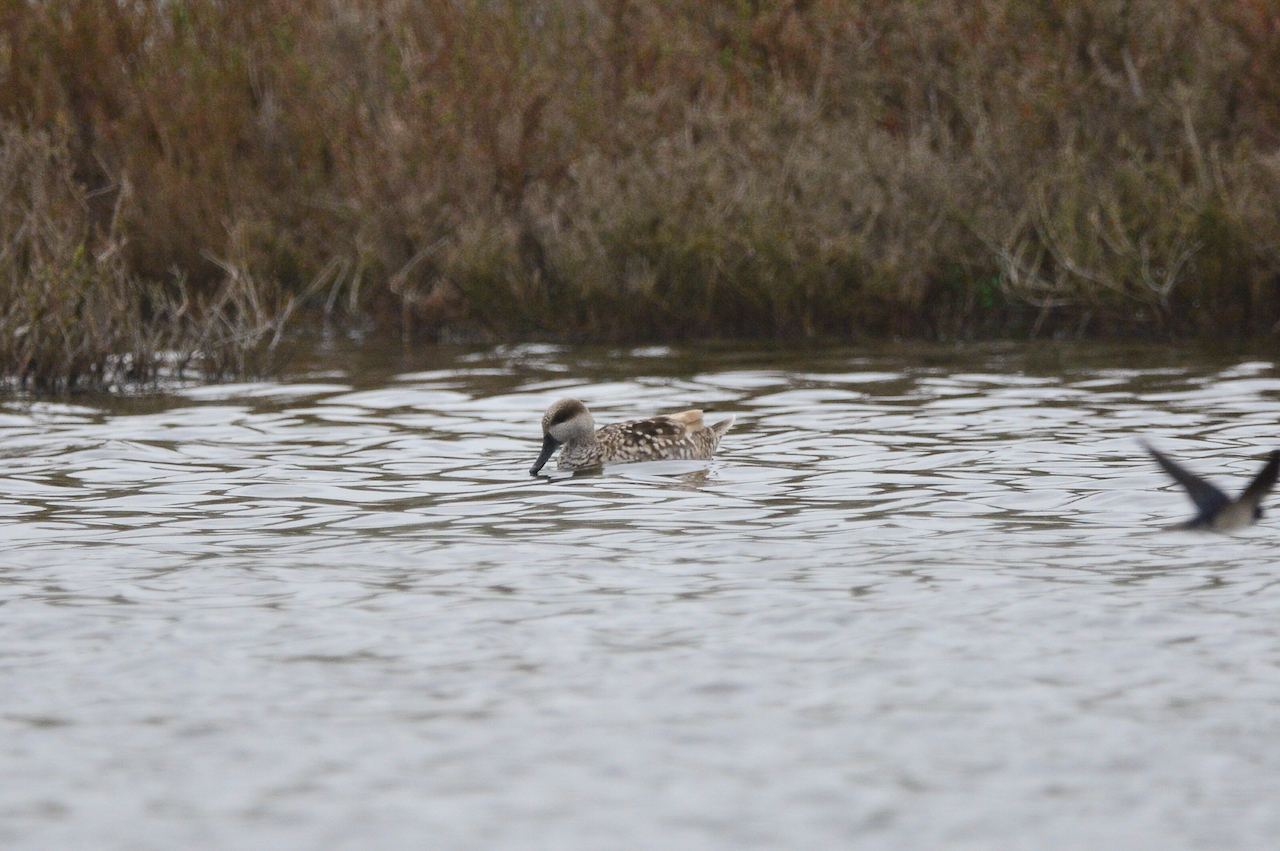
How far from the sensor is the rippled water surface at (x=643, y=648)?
144 inches

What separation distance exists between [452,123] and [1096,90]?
5849 millimetres

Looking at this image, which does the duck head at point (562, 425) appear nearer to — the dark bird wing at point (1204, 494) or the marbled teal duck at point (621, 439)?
the marbled teal duck at point (621, 439)

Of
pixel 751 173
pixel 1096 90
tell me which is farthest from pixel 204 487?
pixel 1096 90

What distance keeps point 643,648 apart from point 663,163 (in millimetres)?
10953

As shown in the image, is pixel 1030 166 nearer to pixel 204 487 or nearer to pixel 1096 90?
pixel 1096 90

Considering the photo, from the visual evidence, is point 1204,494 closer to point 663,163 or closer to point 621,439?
point 621,439

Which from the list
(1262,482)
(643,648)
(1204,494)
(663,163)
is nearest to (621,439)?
(1204,494)

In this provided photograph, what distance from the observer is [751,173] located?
15016mm

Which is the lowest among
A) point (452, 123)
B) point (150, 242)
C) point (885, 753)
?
point (885, 753)

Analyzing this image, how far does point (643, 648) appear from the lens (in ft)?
15.9

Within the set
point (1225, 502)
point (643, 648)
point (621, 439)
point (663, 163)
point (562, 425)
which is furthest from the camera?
point (663, 163)

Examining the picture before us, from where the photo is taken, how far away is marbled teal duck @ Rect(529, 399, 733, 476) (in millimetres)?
8352

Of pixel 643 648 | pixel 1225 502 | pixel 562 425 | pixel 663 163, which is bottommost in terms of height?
pixel 643 648

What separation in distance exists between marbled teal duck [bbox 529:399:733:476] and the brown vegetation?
483 cm
